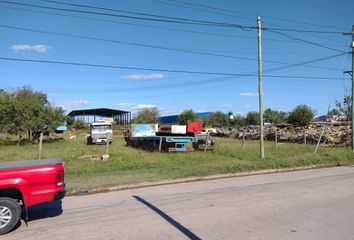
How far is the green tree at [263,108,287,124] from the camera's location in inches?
4537

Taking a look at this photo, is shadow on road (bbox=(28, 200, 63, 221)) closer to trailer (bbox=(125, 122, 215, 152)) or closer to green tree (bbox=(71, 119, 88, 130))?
trailer (bbox=(125, 122, 215, 152))

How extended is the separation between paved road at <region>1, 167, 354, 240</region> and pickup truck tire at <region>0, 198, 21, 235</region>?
17 cm

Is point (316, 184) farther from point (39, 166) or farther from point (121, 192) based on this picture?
point (39, 166)

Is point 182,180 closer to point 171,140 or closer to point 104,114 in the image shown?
point 171,140

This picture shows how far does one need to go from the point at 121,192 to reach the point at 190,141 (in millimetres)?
12401

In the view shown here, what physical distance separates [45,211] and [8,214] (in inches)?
66.7

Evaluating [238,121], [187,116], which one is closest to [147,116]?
[187,116]

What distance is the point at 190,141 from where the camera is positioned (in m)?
23.3

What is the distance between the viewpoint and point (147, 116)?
97.4 metres

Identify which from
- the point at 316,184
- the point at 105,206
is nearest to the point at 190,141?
the point at 316,184

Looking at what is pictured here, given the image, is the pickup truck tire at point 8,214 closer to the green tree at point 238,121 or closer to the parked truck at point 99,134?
the parked truck at point 99,134

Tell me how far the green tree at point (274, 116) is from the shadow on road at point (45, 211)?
109 meters

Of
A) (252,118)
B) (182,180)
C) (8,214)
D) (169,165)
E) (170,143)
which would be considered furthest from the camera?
(252,118)

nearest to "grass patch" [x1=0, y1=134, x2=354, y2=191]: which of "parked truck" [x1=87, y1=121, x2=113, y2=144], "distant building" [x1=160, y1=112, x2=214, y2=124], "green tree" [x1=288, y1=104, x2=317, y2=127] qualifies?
"parked truck" [x1=87, y1=121, x2=113, y2=144]
